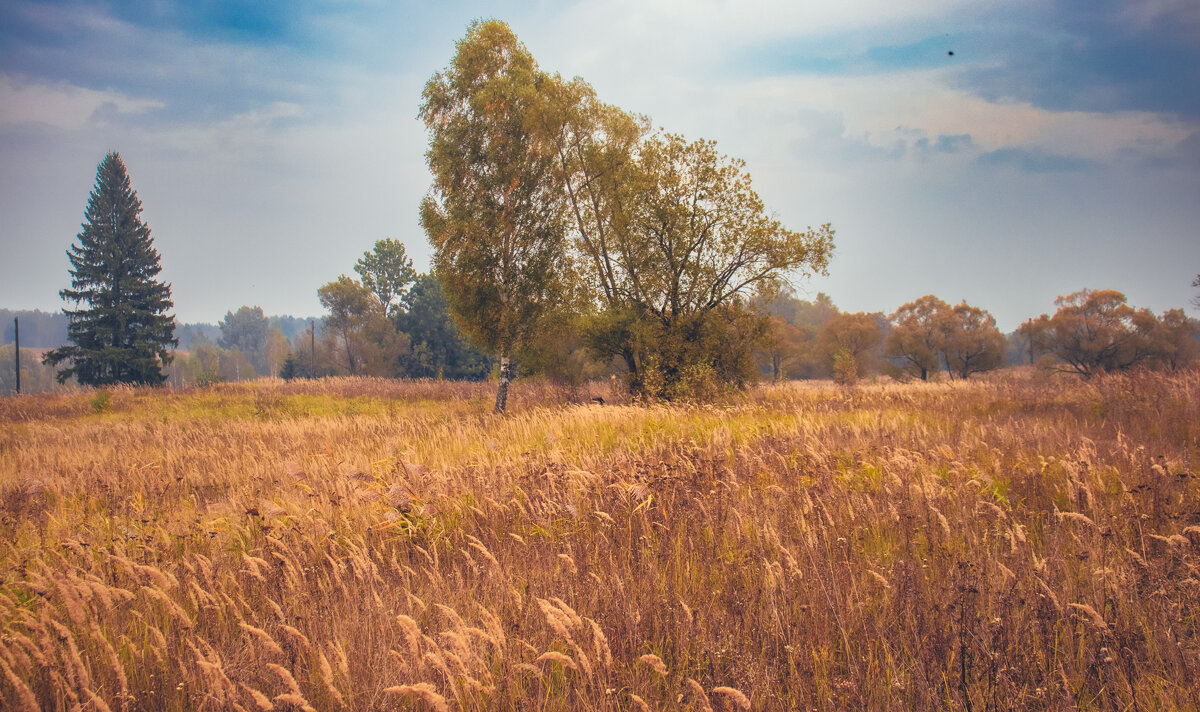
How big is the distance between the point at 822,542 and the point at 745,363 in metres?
15.7

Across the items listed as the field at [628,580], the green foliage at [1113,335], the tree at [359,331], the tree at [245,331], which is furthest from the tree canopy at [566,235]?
the tree at [245,331]

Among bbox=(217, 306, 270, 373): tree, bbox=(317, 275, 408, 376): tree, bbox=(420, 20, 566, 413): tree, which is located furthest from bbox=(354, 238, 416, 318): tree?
bbox=(217, 306, 270, 373): tree

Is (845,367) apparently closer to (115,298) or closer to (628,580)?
(628,580)

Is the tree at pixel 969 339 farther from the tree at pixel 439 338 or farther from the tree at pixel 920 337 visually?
the tree at pixel 439 338

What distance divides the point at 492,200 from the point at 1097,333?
144ft

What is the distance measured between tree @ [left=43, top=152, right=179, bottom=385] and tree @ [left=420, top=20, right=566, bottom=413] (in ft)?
110

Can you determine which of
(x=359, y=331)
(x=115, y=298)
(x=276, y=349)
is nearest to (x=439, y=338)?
(x=359, y=331)

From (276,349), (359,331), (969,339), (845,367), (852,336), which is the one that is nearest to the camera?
(845,367)

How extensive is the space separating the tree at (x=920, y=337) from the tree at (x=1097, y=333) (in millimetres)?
8836

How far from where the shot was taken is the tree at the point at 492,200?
60.8 feet

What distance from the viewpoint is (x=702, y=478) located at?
16.9ft

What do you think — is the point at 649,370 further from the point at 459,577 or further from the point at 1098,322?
the point at 1098,322

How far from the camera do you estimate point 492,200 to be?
62.5 ft

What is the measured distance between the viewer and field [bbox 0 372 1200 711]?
2201 millimetres
